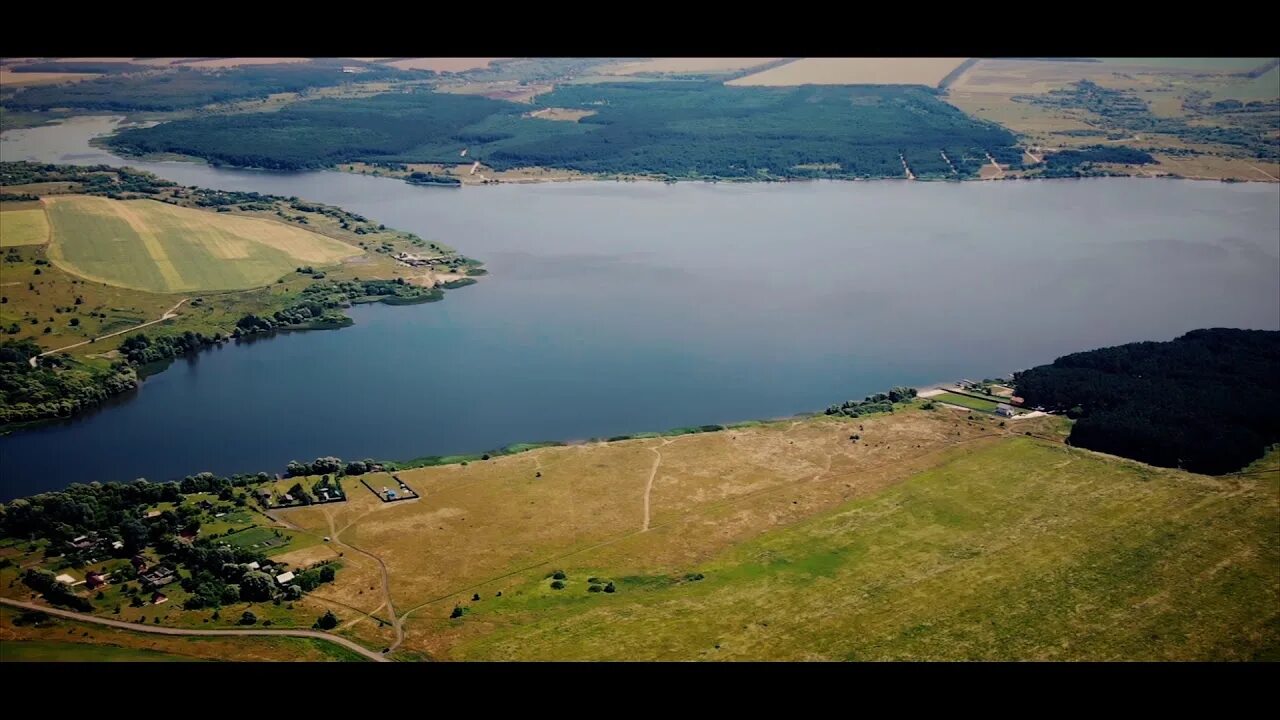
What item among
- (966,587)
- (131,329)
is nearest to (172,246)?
(131,329)

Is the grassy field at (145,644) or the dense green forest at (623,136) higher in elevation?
the dense green forest at (623,136)

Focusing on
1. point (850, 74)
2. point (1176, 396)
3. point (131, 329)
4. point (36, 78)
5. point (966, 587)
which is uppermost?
point (850, 74)

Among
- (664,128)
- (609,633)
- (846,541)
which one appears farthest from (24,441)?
(664,128)

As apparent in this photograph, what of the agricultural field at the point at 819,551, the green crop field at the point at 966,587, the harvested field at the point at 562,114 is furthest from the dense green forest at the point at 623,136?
the green crop field at the point at 966,587

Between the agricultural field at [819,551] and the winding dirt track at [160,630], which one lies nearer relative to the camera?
the winding dirt track at [160,630]

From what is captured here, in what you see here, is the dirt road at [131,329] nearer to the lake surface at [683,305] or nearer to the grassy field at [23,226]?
the lake surface at [683,305]

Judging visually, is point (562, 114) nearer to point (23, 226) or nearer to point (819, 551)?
point (23, 226)
